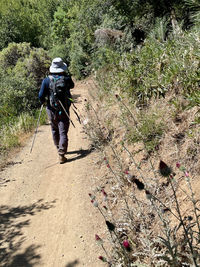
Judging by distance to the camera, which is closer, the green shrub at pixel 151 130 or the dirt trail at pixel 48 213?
the dirt trail at pixel 48 213

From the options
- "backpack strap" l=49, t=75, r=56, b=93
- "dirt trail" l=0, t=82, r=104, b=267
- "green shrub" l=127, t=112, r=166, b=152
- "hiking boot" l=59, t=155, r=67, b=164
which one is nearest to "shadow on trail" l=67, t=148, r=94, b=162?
"dirt trail" l=0, t=82, r=104, b=267

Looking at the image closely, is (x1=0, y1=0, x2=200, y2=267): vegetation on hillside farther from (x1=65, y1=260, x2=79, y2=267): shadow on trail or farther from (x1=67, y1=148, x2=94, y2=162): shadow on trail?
(x1=67, y1=148, x2=94, y2=162): shadow on trail

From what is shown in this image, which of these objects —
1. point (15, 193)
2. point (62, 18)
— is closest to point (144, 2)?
point (15, 193)

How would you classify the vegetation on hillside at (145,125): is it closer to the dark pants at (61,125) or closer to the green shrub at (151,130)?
the green shrub at (151,130)

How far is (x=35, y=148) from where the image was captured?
7570 millimetres

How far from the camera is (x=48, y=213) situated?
13.8 ft

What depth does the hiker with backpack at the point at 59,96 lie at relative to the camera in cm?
579

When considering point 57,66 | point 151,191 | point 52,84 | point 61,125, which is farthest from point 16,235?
point 57,66

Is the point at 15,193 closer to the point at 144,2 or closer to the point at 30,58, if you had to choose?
the point at 144,2

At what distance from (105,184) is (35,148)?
3.61 m

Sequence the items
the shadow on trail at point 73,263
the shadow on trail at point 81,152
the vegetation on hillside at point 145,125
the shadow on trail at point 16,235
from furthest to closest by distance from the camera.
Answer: the shadow on trail at point 81,152 → the shadow on trail at point 16,235 → the shadow on trail at point 73,263 → the vegetation on hillside at point 145,125

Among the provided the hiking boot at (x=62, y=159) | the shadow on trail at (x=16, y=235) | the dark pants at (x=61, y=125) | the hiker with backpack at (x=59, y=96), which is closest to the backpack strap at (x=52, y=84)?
the hiker with backpack at (x=59, y=96)

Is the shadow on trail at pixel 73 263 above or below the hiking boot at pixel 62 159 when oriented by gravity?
below

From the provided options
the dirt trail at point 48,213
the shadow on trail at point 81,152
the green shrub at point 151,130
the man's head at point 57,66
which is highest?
the man's head at point 57,66
